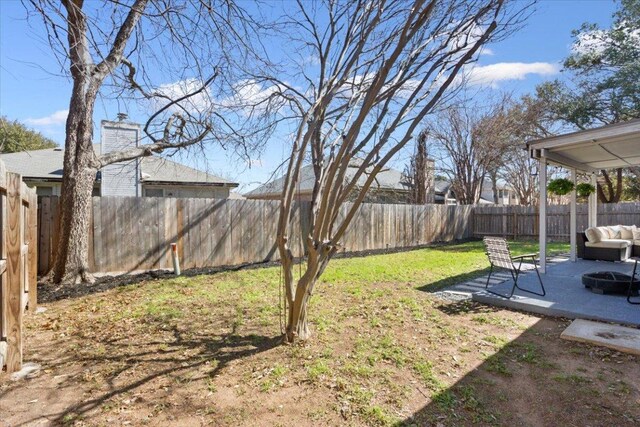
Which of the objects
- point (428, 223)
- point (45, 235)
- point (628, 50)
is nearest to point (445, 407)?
point (45, 235)

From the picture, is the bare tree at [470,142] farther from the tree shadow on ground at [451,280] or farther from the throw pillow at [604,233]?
the tree shadow on ground at [451,280]

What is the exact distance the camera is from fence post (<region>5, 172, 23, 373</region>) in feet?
9.47

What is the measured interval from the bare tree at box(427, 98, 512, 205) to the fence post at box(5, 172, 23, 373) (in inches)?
652

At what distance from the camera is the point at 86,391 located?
2697 millimetres

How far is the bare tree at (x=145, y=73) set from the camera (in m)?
3.29

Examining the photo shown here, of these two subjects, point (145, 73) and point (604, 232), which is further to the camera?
point (604, 232)

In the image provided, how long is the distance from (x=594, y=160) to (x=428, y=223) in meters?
5.97

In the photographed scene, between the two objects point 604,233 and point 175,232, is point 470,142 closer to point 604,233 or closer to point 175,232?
point 604,233

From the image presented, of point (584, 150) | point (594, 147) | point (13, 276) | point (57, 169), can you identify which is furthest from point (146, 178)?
point (594, 147)

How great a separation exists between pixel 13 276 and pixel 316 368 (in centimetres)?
254

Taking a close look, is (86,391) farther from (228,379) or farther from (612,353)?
(612,353)

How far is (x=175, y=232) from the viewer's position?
7785 millimetres

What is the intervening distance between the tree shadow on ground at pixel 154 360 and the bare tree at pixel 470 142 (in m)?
15.7

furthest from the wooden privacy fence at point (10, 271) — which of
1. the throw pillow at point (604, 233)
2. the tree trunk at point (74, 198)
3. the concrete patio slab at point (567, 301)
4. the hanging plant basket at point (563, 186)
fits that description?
the throw pillow at point (604, 233)
